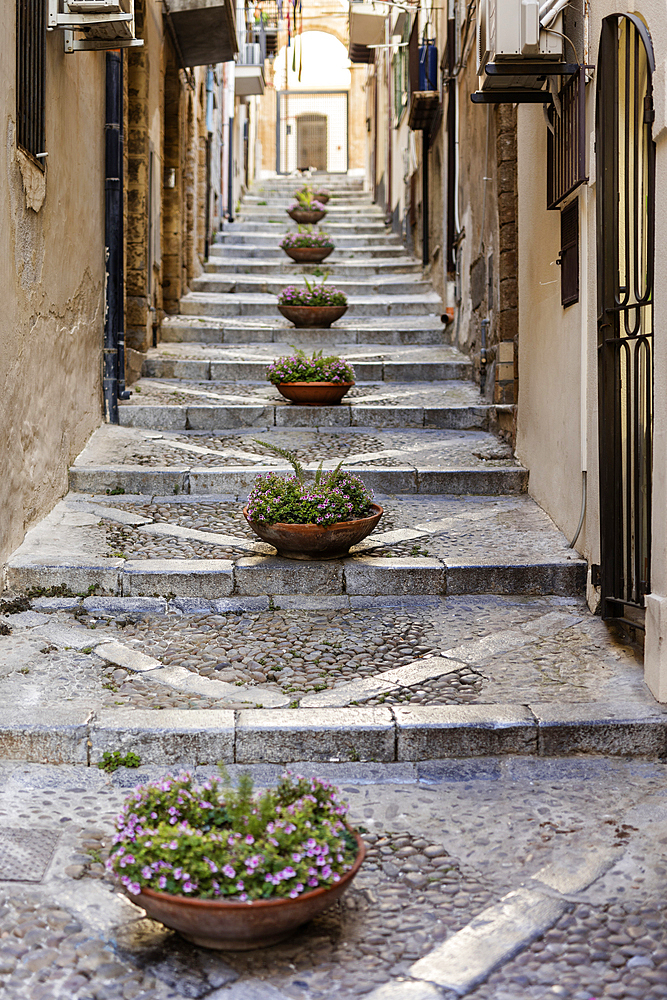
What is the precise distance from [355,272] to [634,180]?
923cm

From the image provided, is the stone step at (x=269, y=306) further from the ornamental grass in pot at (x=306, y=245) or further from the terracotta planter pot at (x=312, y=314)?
the ornamental grass in pot at (x=306, y=245)

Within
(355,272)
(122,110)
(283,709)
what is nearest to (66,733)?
(283,709)

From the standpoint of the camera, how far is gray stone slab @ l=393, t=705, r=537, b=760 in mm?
3664

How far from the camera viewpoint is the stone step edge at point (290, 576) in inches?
196

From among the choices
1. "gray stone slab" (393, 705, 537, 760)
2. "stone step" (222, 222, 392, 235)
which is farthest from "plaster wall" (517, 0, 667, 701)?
"stone step" (222, 222, 392, 235)

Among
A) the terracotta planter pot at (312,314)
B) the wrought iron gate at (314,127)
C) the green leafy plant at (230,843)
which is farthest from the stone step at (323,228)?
the wrought iron gate at (314,127)

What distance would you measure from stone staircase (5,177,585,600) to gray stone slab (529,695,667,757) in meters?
1.47

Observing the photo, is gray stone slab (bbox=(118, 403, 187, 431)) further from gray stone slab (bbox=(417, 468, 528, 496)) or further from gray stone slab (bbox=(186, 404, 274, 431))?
gray stone slab (bbox=(417, 468, 528, 496))

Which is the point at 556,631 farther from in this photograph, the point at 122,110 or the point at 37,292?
the point at 122,110

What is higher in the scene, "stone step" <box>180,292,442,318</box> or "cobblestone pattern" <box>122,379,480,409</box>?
"stone step" <box>180,292,442,318</box>

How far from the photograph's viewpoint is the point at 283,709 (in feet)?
12.4

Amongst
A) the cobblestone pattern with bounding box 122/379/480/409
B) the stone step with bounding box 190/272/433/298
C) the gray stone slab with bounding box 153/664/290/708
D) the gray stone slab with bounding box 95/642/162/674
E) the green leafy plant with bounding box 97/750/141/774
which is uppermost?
the stone step with bounding box 190/272/433/298

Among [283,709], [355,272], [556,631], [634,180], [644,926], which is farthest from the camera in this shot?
[355,272]

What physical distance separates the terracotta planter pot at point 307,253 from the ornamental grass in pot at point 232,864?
1112 centimetres
